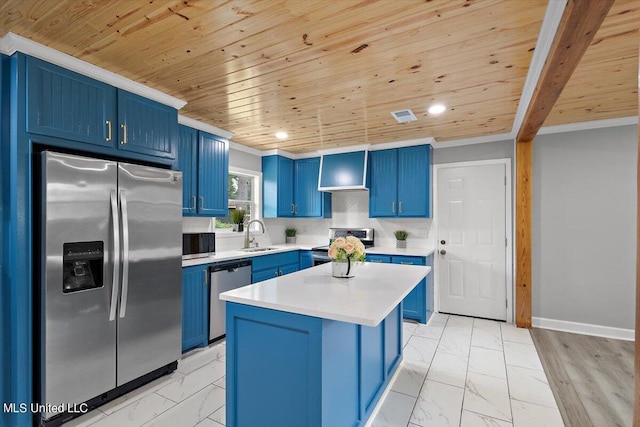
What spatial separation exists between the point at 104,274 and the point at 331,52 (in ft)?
7.06

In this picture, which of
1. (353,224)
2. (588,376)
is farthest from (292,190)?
(588,376)

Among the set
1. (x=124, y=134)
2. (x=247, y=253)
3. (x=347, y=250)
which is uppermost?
(x=124, y=134)

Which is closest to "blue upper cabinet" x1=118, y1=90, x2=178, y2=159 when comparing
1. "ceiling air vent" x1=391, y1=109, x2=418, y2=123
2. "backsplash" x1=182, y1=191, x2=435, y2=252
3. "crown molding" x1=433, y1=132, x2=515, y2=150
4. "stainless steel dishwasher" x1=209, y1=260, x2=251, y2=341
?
"stainless steel dishwasher" x1=209, y1=260, x2=251, y2=341

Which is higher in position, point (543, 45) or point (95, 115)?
point (543, 45)

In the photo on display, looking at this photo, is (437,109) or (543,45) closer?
(543,45)

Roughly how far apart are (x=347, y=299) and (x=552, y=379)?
2241 millimetres

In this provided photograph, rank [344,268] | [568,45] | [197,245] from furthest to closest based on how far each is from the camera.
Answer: [197,245], [344,268], [568,45]

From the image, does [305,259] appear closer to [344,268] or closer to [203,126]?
[203,126]

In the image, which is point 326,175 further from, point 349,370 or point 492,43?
point 349,370

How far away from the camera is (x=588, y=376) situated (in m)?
2.70

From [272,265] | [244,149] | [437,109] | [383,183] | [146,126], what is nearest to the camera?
Result: [146,126]

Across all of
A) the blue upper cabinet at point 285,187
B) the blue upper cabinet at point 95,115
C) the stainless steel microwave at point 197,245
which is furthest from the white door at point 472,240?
the blue upper cabinet at point 95,115

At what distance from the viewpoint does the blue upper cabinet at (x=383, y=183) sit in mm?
4543

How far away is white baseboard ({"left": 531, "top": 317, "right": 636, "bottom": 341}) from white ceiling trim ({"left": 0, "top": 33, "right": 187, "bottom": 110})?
474 cm
